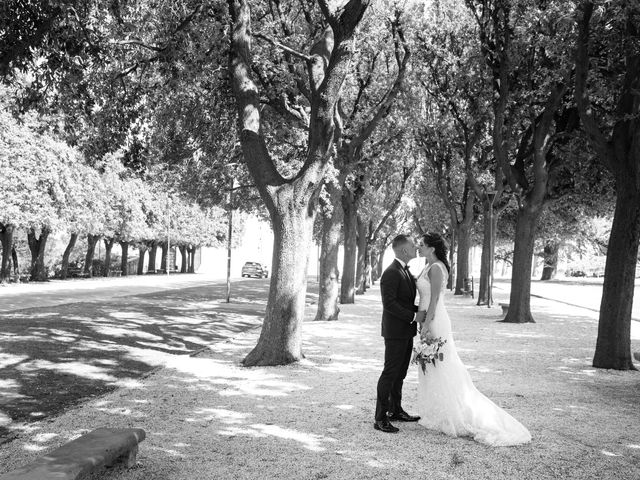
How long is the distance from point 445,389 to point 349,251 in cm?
1865

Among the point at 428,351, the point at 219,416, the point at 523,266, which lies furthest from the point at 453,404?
the point at 523,266

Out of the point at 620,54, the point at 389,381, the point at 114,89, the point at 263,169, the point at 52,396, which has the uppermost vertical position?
the point at 620,54

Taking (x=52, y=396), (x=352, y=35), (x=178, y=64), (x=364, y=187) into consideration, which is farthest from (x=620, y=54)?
(x=364, y=187)

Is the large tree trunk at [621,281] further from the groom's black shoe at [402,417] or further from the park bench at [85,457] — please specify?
the park bench at [85,457]

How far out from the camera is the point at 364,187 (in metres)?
26.4

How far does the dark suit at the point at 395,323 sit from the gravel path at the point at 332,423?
1.51 ft

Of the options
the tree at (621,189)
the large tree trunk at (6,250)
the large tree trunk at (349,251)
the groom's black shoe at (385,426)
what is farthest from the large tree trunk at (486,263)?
the large tree trunk at (6,250)

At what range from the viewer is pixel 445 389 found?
6.16m

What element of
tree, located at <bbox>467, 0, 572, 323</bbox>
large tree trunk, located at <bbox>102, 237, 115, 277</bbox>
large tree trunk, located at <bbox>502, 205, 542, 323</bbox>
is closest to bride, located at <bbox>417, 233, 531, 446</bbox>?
tree, located at <bbox>467, 0, 572, 323</bbox>

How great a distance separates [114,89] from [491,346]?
9.40 m

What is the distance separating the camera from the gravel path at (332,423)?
509cm

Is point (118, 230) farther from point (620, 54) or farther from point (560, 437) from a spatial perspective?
point (560, 437)

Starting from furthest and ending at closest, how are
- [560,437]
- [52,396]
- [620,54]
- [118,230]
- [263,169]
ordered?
[118,230] < [620,54] < [263,169] < [52,396] < [560,437]

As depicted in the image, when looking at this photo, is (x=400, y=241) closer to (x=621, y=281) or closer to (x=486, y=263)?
(x=621, y=281)
